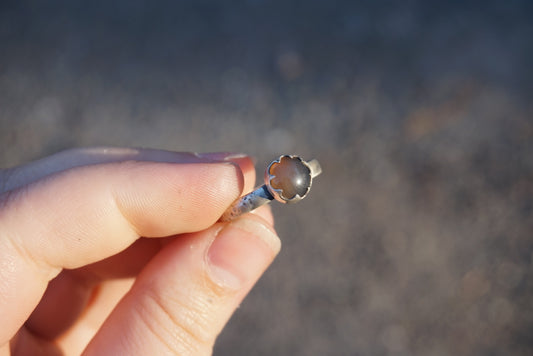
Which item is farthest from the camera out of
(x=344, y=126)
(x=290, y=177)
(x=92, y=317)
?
(x=344, y=126)

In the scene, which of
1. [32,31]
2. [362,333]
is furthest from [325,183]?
[32,31]

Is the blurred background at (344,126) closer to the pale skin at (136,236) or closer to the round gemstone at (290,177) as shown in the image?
the pale skin at (136,236)

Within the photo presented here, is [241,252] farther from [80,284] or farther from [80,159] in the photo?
[80,284]

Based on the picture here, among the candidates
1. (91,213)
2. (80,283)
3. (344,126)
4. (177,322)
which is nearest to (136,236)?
(91,213)

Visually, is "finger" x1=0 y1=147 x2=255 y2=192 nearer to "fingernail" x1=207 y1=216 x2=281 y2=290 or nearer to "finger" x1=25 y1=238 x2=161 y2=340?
"fingernail" x1=207 y1=216 x2=281 y2=290

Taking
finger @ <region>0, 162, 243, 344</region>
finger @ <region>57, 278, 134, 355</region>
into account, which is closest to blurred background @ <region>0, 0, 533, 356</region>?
finger @ <region>57, 278, 134, 355</region>

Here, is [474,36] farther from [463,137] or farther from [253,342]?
[253,342]

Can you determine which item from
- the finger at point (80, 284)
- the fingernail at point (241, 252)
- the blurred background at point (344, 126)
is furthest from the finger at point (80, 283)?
the blurred background at point (344, 126)
